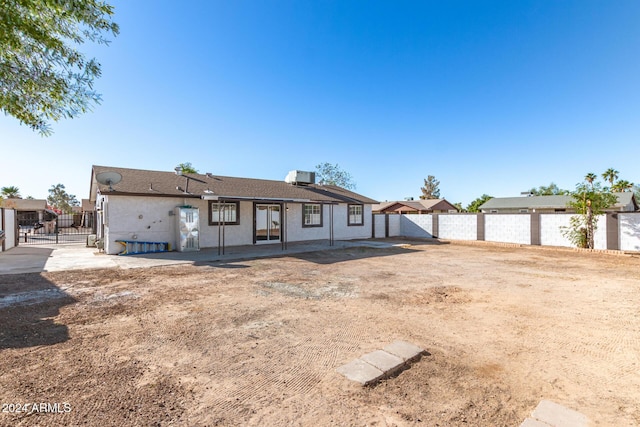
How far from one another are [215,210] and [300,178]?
6.58m

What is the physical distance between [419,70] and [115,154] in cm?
1734

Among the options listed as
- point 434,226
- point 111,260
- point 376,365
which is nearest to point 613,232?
point 434,226

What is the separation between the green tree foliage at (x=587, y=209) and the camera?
39.3ft

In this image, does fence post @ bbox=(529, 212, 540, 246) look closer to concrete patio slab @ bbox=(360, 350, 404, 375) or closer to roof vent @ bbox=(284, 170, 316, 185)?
roof vent @ bbox=(284, 170, 316, 185)

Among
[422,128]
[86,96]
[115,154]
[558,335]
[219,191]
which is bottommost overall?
[558,335]

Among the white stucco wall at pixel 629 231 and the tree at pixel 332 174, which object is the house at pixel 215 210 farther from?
the tree at pixel 332 174

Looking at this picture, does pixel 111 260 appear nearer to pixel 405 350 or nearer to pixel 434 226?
pixel 405 350

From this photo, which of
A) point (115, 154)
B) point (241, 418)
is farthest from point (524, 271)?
point (115, 154)

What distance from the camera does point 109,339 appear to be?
357 centimetres

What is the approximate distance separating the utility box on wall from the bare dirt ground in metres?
4.99

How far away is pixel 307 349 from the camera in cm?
332

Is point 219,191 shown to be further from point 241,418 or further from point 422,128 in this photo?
point 422,128

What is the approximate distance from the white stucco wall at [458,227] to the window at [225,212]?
12.1 m

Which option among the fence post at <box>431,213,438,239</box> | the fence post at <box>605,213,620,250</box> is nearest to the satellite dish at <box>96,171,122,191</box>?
the fence post at <box>431,213,438,239</box>
